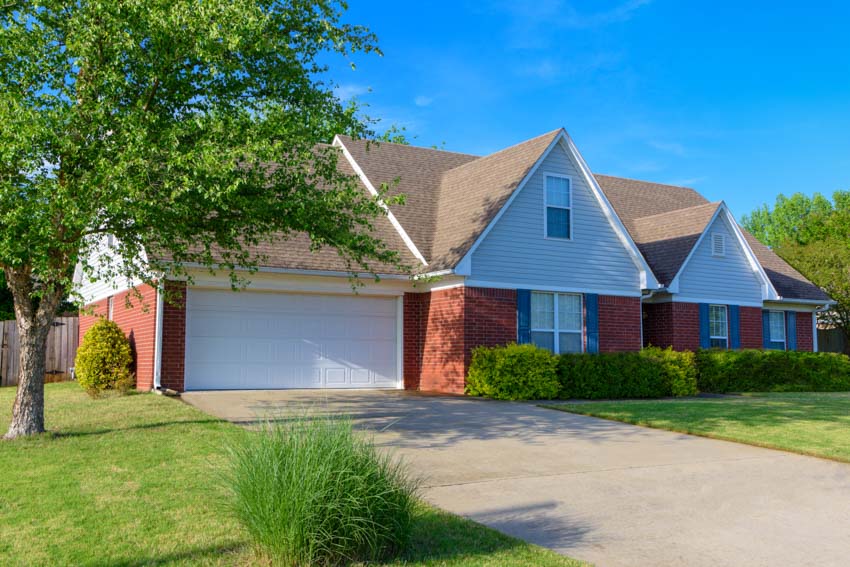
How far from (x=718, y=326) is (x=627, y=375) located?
5970 mm

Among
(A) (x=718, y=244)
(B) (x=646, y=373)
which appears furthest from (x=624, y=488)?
(A) (x=718, y=244)

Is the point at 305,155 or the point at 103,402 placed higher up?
the point at 305,155

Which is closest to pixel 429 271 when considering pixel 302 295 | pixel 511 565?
pixel 302 295

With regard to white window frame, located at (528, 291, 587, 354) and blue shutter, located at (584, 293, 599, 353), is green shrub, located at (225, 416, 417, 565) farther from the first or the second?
blue shutter, located at (584, 293, 599, 353)

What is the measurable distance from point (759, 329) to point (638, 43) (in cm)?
953

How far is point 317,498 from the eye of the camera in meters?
5.11

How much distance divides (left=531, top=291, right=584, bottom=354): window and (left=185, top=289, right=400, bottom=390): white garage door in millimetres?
3597

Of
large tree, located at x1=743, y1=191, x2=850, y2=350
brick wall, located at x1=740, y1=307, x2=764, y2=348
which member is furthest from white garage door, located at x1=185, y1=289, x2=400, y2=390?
large tree, located at x1=743, y1=191, x2=850, y2=350

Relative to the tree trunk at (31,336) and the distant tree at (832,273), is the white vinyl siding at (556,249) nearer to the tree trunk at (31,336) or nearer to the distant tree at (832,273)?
the tree trunk at (31,336)

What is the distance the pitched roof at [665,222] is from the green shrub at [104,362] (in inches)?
569

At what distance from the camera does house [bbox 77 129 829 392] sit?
16719 millimetres

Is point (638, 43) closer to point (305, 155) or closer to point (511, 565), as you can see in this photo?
point (305, 155)

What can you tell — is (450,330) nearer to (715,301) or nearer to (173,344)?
(173,344)

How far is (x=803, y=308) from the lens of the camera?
24.4 metres
